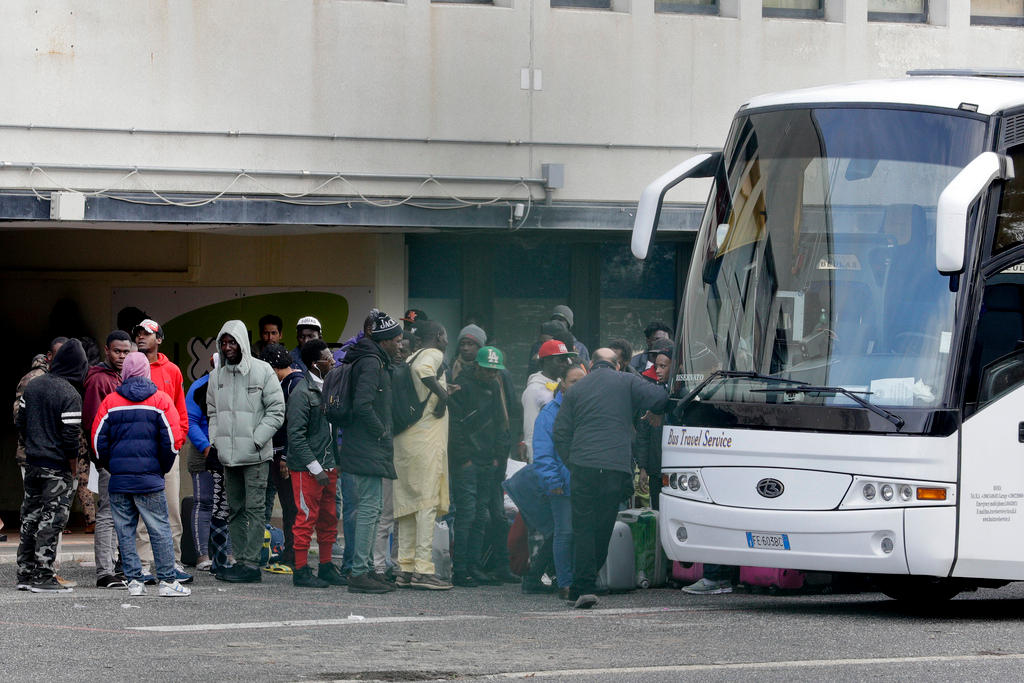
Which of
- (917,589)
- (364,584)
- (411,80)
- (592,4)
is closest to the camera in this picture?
(917,589)

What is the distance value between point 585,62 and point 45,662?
1017 cm

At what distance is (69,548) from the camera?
1527cm

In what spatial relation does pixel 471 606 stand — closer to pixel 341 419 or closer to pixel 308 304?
pixel 341 419

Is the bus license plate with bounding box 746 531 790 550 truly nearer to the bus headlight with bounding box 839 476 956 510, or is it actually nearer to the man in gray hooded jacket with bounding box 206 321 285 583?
the bus headlight with bounding box 839 476 956 510

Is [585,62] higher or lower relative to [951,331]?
higher

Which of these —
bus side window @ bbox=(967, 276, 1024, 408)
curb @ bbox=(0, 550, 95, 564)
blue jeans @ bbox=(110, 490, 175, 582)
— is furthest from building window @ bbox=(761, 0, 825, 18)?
blue jeans @ bbox=(110, 490, 175, 582)

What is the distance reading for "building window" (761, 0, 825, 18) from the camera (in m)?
18.5

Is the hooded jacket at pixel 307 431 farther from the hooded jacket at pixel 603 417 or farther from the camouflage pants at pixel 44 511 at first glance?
the hooded jacket at pixel 603 417

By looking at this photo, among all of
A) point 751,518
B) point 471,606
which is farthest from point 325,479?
point 751,518

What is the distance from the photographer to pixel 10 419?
58.4 feet

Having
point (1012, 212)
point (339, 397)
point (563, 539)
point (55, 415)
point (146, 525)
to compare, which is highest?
point (1012, 212)

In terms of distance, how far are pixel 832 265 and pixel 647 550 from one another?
335cm

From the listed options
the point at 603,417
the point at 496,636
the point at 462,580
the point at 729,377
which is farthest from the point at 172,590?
the point at 729,377

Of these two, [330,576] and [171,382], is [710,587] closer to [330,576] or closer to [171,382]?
[330,576]
